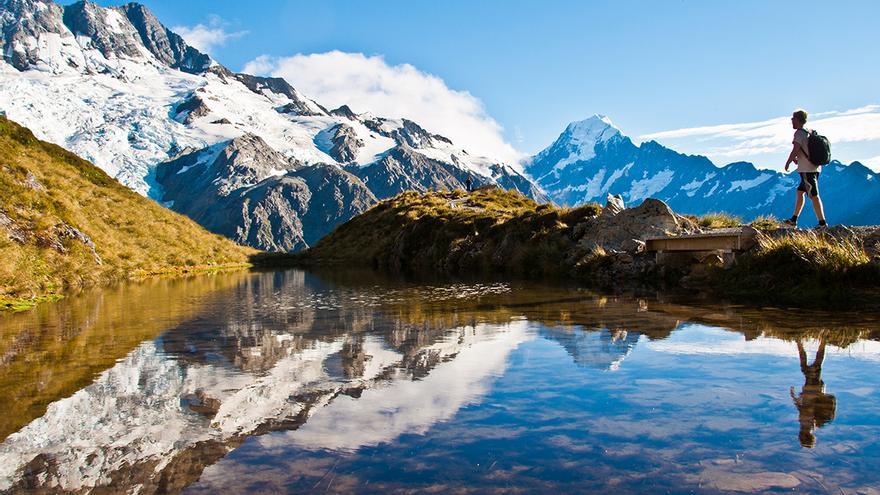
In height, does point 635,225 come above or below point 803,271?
above

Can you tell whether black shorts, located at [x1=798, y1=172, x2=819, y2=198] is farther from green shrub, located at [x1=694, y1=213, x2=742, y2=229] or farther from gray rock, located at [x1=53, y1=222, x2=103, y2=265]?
gray rock, located at [x1=53, y1=222, x2=103, y2=265]

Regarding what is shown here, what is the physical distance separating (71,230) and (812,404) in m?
26.7

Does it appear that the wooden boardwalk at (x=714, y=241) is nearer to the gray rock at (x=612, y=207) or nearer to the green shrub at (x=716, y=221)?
the green shrub at (x=716, y=221)

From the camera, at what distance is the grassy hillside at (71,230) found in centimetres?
1852

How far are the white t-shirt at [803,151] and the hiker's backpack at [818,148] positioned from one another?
0.24 ft

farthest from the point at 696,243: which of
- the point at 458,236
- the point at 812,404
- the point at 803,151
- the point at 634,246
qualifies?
the point at 458,236

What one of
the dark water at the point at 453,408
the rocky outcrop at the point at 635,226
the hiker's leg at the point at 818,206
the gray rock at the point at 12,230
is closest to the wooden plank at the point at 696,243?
the hiker's leg at the point at 818,206

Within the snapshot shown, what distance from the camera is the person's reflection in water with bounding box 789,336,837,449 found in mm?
4277

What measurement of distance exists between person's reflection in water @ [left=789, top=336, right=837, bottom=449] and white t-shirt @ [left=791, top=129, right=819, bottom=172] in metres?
8.19

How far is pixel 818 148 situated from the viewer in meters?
12.6

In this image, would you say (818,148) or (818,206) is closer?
(818,148)

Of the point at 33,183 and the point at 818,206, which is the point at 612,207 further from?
the point at 33,183

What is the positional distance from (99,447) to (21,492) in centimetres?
76

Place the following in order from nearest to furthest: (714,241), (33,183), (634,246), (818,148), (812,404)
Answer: (812,404), (818,148), (714,241), (634,246), (33,183)
